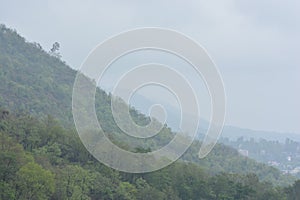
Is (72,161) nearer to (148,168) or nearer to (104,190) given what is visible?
(104,190)

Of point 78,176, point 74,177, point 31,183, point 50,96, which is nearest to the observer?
point 31,183

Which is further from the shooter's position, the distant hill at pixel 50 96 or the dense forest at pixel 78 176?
the distant hill at pixel 50 96

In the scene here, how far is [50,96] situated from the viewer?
130ft

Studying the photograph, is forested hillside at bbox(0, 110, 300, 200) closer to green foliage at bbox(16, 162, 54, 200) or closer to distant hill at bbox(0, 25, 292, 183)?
green foliage at bbox(16, 162, 54, 200)

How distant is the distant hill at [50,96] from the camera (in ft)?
116

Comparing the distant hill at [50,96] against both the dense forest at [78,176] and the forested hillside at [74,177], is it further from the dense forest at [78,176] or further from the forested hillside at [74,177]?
the forested hillside at [74,177]

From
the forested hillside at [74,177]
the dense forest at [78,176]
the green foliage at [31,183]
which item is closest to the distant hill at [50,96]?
the dense forest at [78,176]

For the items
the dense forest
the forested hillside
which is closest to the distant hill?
the dense forest

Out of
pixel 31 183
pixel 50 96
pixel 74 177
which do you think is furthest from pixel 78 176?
pixel 50 96

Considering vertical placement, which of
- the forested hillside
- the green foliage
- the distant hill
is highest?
the distant hill

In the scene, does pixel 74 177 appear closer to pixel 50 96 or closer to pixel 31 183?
pixel 31 183

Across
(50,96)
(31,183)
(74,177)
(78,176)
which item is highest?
(50,96)

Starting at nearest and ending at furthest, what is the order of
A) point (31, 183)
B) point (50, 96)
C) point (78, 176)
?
point (31, 183)
point (78, 176)
point (50, 96)

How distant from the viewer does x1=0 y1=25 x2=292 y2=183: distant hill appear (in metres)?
35.2
